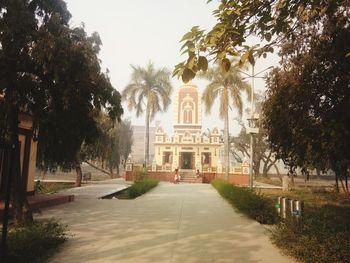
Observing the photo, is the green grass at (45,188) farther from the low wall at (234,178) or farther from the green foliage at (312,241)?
the low wall at (234,178)

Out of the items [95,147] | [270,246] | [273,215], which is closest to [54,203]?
[273,215]

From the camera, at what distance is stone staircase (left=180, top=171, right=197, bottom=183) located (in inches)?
1454

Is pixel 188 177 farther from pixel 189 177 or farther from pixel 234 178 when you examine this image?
pixel 234 178

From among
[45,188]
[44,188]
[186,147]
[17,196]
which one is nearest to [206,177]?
[186,147]

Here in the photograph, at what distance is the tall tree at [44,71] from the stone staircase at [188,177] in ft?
89.9

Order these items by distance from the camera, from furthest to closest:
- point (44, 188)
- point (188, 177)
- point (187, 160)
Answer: point (187, 160)
point (188, 177)
point (44, 188)

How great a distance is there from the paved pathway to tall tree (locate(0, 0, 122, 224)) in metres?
2.22

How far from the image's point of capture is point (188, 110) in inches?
1866

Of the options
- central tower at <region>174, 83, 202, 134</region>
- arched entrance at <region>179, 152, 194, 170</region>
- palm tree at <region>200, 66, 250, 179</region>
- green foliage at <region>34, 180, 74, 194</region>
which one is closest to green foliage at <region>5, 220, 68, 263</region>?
green foliage at <region>34, 180, 74, 194</region>

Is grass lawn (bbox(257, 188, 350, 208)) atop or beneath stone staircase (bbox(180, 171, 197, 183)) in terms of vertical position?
beneath

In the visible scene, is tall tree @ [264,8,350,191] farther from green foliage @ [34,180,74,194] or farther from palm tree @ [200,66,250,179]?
palm tree @ [200,66,250,179]

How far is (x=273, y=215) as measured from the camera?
411 inches

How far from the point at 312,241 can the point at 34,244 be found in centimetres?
455

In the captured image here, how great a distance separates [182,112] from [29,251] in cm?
4208
